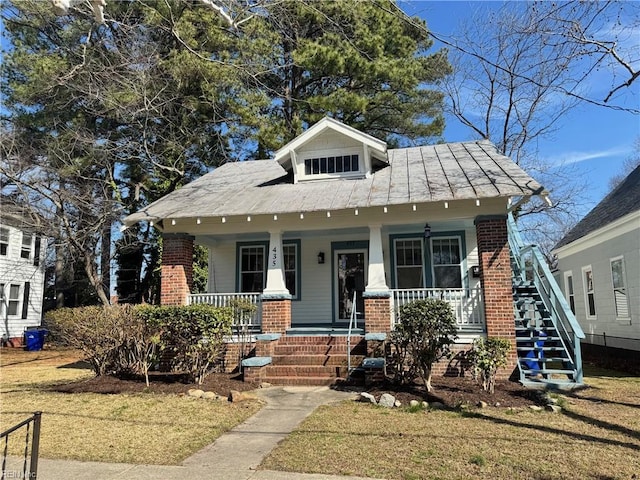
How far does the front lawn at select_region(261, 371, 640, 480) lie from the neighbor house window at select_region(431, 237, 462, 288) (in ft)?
16.6

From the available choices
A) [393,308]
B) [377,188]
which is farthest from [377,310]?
[377,188]

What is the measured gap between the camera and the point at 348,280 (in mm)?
12945

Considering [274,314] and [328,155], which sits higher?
[328,155]

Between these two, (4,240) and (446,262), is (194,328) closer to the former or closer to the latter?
(446,262)

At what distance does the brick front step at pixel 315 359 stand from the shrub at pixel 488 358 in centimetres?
220

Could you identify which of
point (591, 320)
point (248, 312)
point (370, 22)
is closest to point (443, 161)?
point (248, 312)

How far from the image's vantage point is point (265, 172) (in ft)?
47.3

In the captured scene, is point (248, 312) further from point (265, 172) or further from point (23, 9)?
point (23, 9)

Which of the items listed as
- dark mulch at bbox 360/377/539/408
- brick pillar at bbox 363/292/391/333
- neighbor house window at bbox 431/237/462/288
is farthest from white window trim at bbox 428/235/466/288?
dark mulch at bbox 360/377/539/408

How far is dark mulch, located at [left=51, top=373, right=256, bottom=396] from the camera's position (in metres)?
8.28

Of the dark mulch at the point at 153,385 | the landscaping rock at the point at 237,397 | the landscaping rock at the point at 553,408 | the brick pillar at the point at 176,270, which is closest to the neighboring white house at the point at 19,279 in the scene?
the brick pillar at the point at 176,270

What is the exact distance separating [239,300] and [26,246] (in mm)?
17626

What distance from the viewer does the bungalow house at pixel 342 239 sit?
30.8ft

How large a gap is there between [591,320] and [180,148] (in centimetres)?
1708
